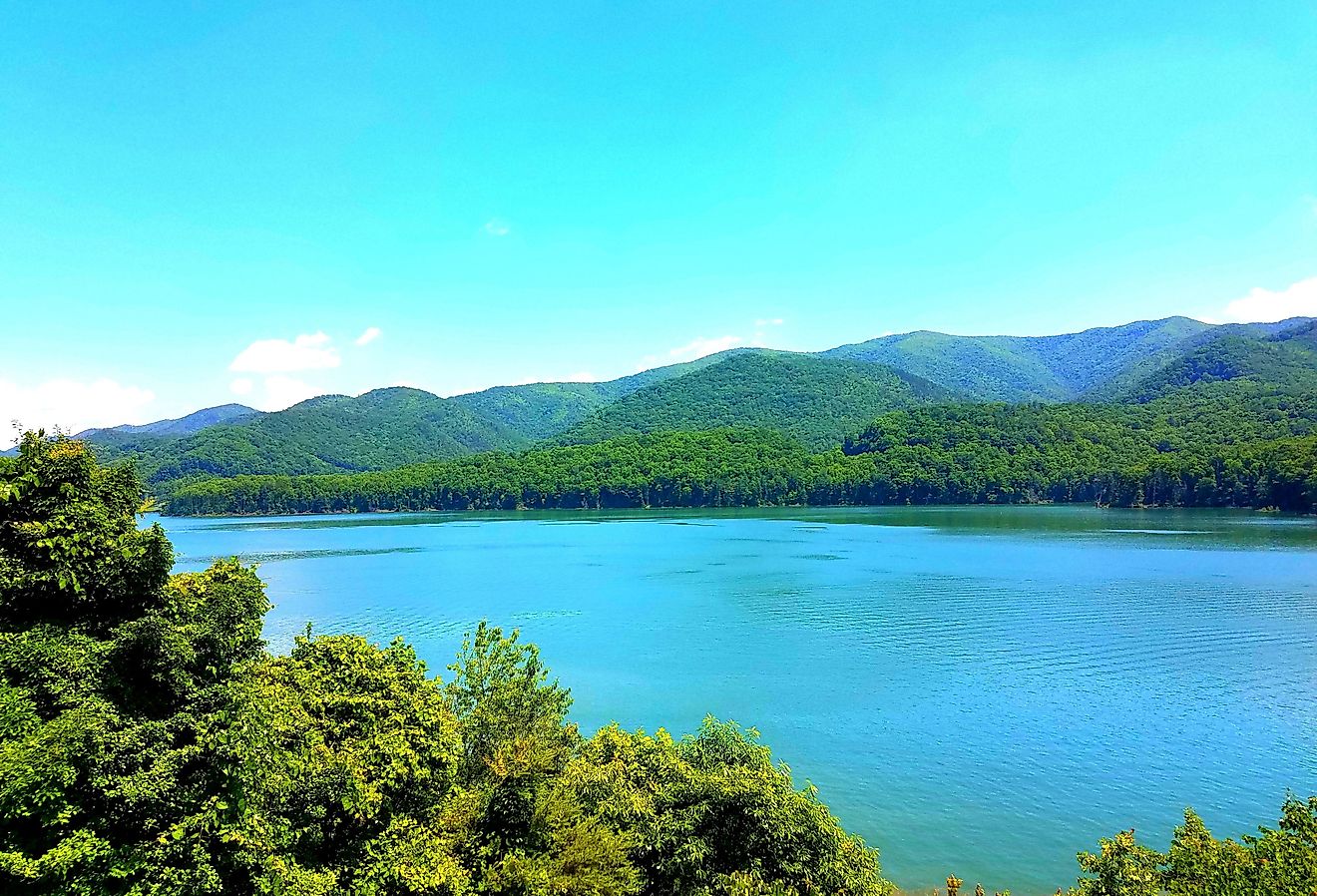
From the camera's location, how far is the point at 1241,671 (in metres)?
32.6

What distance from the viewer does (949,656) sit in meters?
36.7

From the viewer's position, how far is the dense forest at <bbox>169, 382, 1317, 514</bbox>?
13088 cm

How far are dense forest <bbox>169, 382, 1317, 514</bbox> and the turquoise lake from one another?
176ft

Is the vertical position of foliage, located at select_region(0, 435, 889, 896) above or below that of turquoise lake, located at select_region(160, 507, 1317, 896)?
above

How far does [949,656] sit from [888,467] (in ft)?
369

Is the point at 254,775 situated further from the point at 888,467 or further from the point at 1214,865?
the point at 888,467

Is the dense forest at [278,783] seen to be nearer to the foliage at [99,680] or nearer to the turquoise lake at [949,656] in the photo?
the foliage at [99,680]

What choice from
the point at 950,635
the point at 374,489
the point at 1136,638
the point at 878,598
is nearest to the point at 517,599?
the point at 878,598

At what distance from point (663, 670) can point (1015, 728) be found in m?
15.0

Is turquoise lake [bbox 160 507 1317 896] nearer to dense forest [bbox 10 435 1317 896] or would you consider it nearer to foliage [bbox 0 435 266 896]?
dense forest [bbox 10 435 1317 896]

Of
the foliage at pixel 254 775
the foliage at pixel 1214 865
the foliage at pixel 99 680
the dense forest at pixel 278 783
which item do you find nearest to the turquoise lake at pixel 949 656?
the foliage at pixel 1214 865

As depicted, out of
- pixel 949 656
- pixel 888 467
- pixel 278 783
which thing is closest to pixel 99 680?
pixel 278 783

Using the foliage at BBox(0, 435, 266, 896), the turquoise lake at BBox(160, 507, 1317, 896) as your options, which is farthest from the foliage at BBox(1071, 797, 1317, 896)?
the foliage at BBox(0, 435, 266, 896)

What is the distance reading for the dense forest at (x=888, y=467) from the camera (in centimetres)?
13088
